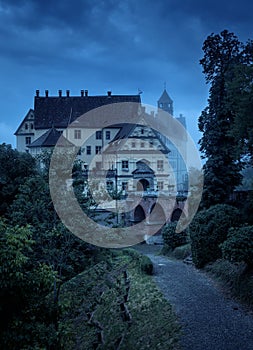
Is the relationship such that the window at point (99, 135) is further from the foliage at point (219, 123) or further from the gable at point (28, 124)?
the foliage at point (219, 123)

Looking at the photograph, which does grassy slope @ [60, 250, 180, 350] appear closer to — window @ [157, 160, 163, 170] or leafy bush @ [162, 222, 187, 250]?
leafy bush @ [162, 222, 187, 250]

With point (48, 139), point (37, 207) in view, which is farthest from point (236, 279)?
point (48, 139)

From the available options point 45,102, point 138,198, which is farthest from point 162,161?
point 45,102

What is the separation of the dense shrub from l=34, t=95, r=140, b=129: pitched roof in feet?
112

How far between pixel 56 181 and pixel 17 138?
43841mm

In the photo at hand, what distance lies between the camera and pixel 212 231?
1950 cm

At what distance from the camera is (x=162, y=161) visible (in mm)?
44812

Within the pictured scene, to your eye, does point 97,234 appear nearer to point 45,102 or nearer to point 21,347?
point 21,347

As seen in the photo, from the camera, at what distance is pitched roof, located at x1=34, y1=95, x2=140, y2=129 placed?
5125 cm

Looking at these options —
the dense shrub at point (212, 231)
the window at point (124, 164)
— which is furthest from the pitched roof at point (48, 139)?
the dense shrub at point (212, 231)

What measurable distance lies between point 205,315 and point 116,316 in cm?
343

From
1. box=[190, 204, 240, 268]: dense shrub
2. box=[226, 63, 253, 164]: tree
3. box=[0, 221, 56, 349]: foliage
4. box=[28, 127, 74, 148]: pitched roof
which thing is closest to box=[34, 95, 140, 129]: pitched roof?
box=[28, 127, 74, 148]: pitched roof

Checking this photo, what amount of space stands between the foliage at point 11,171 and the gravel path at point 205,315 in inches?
408

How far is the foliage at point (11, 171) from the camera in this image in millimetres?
23422
